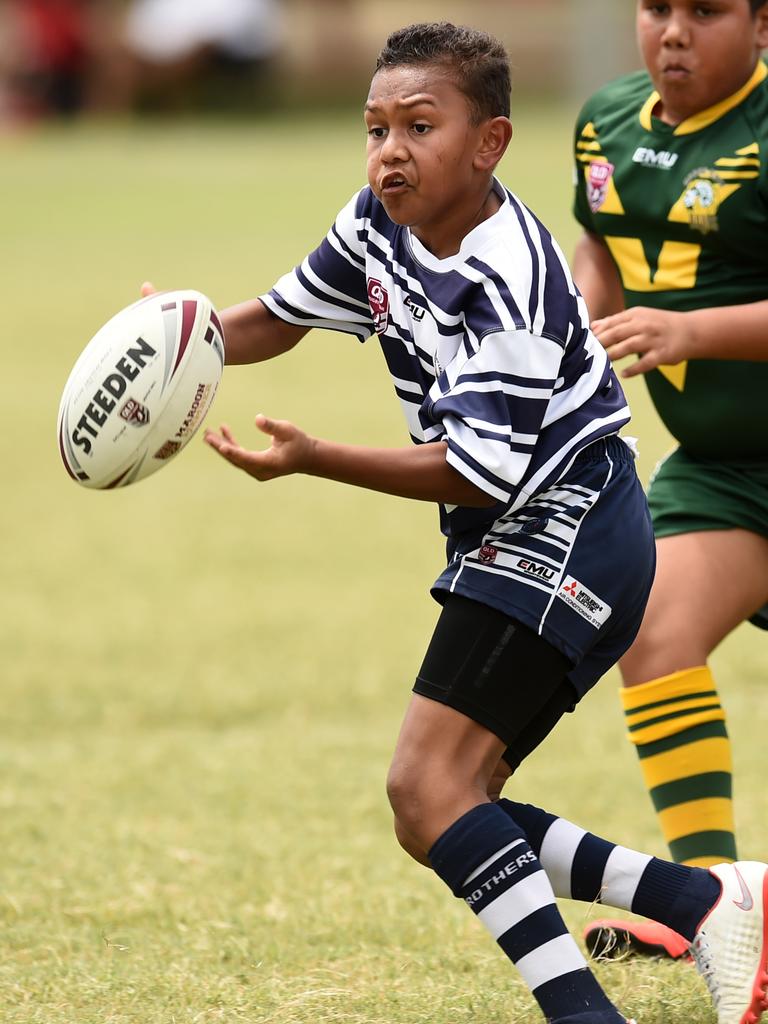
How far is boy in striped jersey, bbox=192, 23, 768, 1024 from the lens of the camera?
2889 millimetres

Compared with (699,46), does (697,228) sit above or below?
below

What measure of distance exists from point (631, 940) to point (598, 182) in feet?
5.67

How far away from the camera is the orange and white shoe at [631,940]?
11.8 feet

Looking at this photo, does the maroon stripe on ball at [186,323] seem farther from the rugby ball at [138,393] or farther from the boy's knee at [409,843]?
the boy's knee at [409,843]

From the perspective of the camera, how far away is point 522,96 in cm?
3122

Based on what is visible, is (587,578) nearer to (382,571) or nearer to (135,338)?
(135,338)

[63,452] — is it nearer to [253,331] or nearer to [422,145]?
[253,331]

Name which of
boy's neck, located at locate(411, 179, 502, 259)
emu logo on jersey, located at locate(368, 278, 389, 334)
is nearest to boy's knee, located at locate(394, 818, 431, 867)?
emu logo on jersey, located at locate(368, 278, 389, 334)

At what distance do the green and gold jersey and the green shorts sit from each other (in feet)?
0.14

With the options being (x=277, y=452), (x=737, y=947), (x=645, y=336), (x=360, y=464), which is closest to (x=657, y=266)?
(x=645, y=336)

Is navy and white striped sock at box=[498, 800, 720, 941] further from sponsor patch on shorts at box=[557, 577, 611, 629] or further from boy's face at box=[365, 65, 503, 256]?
boy's face at box=[365, 65, 503, 256]

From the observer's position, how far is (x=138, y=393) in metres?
3.12

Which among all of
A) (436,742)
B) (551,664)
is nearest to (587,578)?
(551,664)

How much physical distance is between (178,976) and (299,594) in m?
4.27
